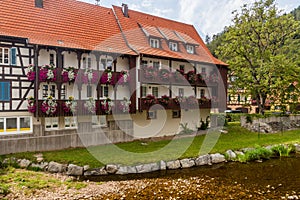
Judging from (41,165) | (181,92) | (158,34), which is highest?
(158,34)

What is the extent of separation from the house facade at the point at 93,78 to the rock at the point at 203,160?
631 centimetres

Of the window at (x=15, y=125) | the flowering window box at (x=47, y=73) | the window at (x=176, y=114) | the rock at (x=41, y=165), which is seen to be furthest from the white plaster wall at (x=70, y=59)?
the window at (x=176, y=114)

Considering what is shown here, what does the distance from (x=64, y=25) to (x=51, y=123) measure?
7457 millimetres

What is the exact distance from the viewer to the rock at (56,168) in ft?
43.3

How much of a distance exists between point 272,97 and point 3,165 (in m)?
25.9

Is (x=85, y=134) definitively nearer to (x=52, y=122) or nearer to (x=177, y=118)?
(x=52, y=122)

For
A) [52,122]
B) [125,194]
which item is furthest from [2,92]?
[125,194]

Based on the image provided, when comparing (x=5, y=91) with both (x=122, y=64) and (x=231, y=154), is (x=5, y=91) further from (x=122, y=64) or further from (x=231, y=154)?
(x=231, y=154)

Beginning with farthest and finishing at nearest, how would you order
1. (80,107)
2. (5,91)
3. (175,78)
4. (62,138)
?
(175,78) → (80,107) → (62,138) → (5,91)

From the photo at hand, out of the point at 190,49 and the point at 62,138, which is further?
the point at 190,49

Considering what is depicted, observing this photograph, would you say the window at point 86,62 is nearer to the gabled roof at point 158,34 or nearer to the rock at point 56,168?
the gabled roof at point 158,34

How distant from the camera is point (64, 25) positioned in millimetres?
19281

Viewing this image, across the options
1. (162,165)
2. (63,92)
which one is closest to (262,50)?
(162,165)

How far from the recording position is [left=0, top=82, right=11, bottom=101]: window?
15633mm
